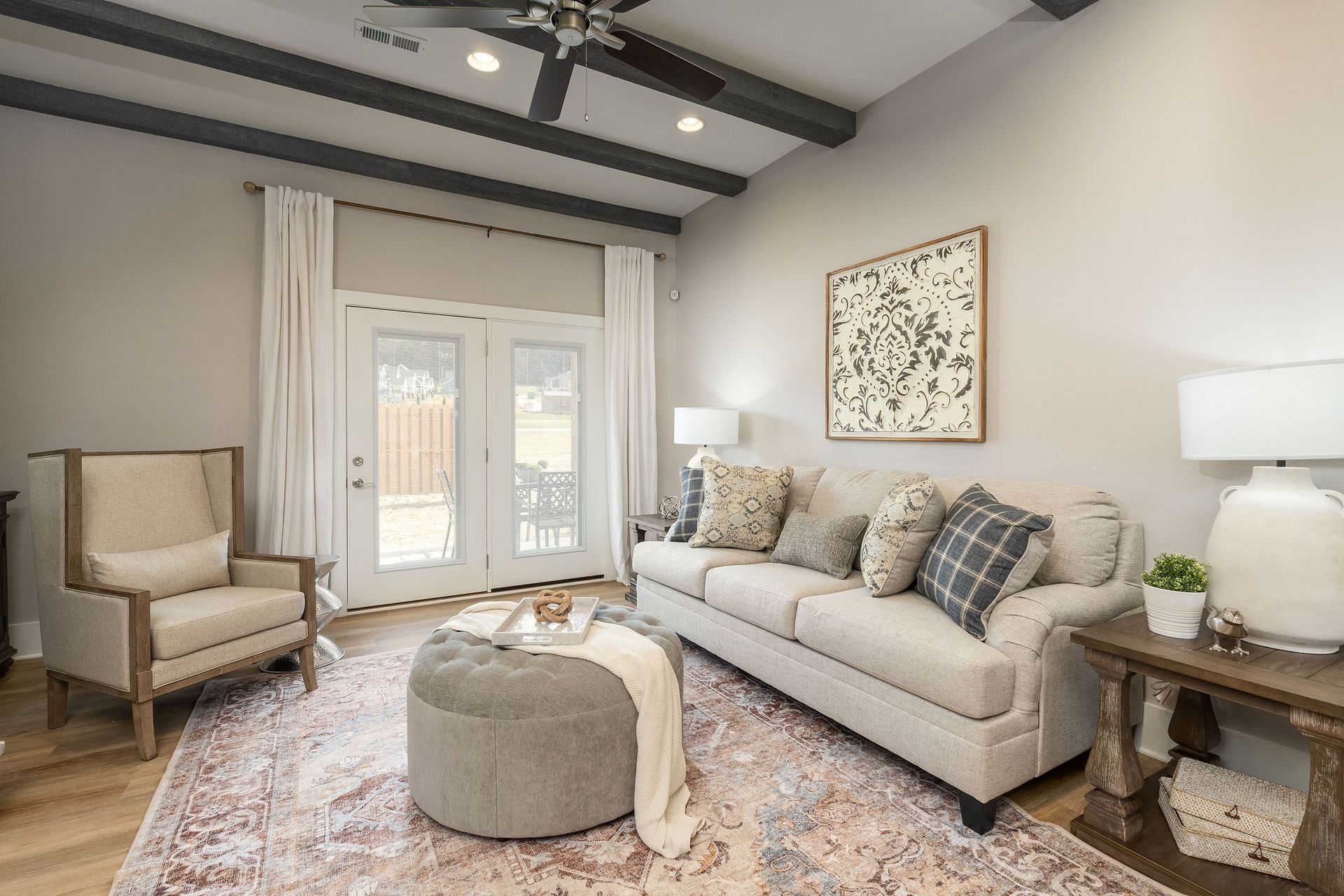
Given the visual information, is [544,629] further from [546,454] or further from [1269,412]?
[546,454]

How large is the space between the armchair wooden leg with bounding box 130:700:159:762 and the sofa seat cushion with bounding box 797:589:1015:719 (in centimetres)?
237

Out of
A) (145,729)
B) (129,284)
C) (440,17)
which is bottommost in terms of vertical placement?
(145,729)

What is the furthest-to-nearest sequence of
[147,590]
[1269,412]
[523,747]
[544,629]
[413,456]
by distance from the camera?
[413,456]
[147,590]
[544,629]
[523,747]
[1269,412]

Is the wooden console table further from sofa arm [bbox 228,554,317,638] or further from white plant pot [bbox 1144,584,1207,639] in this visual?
sofa arm [bbox 228,554,317,638]

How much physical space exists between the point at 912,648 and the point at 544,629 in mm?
1191

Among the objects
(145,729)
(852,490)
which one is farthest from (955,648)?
(145,729)

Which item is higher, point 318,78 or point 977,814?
point 318,78

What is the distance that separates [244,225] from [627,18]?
253cm

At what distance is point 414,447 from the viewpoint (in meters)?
4.11

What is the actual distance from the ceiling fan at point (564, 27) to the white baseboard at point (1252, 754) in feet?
9.18

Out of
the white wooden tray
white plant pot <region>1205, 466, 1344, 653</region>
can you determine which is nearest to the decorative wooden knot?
the white wooden tray

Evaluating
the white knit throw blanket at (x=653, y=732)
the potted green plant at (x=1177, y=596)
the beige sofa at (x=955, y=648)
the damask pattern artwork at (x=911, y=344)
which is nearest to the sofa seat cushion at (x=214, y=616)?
the white knit throw blanket at (x=653, y=732)

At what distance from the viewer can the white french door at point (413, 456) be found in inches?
156

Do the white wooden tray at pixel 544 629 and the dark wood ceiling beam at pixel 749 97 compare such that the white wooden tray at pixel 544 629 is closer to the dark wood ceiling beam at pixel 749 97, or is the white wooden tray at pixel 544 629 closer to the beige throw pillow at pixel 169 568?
the beige throw pillow at pixel 169 568
